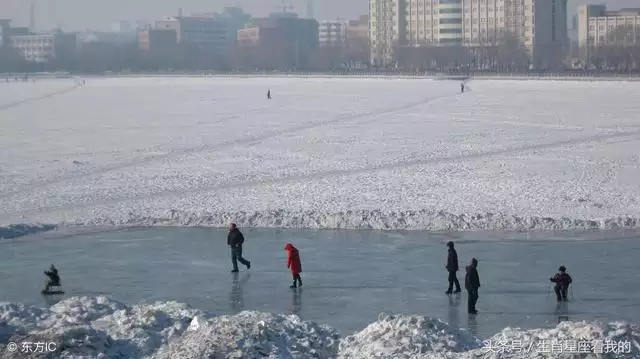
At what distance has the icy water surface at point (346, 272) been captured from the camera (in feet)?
45.8

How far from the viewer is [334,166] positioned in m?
29.7

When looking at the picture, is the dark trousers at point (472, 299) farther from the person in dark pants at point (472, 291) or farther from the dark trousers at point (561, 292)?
the dark trousers at point (561, 292)

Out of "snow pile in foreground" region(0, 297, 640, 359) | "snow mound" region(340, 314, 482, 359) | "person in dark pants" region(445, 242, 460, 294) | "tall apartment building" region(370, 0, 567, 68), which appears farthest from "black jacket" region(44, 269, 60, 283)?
"tall apartment building" region(370, 0, 567, 68)

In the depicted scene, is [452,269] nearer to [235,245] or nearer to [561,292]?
[561,292]

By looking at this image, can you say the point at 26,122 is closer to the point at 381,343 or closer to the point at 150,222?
the point at 150,222

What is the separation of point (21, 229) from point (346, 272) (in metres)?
7.13

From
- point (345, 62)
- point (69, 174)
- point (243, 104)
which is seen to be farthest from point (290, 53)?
A: point (69, 174)

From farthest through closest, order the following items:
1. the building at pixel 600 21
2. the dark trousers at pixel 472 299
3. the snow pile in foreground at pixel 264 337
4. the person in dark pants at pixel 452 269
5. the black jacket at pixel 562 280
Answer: the building at pixel 600 21 → the person in dark pants at pixel 452 269 → the black jacket at pixel 562 280 → the dark trousers at pixel 472 299 → the snow pile in foreground at pixel 264 337

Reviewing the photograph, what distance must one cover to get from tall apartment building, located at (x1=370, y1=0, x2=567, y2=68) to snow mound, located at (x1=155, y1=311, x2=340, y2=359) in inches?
4952

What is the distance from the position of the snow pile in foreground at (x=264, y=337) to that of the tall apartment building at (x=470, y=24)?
12579cm

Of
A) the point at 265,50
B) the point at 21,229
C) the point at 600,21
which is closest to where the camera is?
the point at 21,229

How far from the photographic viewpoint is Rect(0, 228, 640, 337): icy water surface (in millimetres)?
13953

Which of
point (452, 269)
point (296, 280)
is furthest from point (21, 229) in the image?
point (452, 269)

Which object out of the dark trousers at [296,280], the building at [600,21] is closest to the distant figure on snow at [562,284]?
the dark trousers at [296,280]
